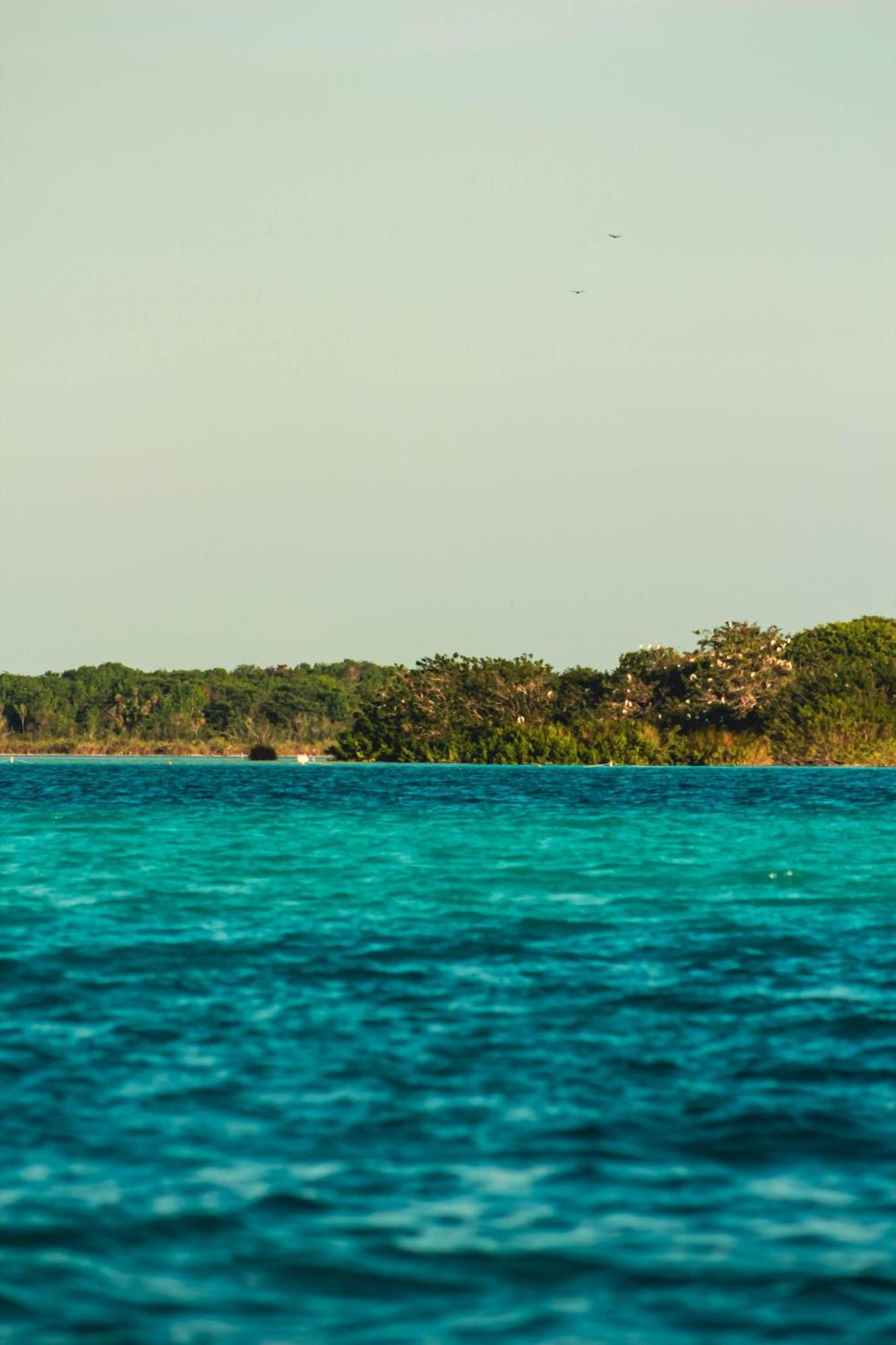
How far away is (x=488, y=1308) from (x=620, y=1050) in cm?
607

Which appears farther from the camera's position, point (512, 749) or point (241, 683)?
point (241, 683)

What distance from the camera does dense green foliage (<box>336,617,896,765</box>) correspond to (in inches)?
3452

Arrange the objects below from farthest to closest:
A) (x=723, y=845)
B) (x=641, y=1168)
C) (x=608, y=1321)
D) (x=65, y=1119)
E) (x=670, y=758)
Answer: (x=670, y=758) < (x=723, y=845) < (x=65, y=1119) < (x=641, y=1168) < (x=608, y=1321)

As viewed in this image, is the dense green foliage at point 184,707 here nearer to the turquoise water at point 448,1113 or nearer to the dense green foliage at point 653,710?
the dense green foliage at point 653,710

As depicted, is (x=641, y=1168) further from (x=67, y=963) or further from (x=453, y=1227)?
(x=67, y=963)

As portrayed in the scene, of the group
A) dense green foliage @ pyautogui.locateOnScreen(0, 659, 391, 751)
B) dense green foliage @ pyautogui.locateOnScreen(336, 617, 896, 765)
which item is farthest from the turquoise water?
dense green foliage @ pyautogui.locateOnScreen(0, 659, 391, 751)

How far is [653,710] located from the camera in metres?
90.2

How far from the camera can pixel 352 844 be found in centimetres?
3825

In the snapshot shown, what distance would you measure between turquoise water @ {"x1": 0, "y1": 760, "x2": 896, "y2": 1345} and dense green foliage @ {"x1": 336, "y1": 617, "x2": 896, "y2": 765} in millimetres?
59550

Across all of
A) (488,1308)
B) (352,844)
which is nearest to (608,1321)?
(488,1308)

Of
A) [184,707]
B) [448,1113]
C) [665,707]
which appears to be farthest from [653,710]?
[448,1113]

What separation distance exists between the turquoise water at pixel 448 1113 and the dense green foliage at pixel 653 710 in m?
59.6

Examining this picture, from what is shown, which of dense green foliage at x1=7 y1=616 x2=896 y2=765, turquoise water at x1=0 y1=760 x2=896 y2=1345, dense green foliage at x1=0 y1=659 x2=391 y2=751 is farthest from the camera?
dense green foliage at x1=0 y1=659 x2=391 y2=751

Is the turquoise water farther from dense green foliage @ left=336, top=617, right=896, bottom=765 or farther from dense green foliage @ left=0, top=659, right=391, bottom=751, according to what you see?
dense green foliage @ left=0, top=659, right=391, bottom=751
